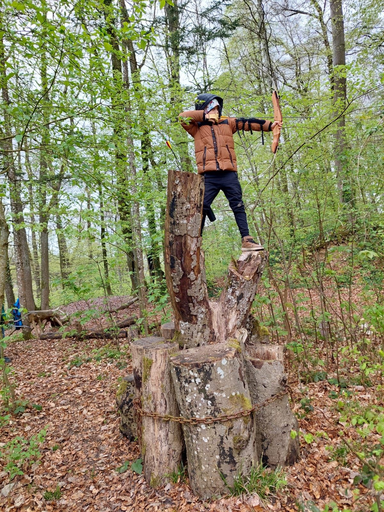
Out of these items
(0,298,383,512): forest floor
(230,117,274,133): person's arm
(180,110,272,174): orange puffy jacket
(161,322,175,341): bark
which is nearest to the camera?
(0,298,383,512): forest floor

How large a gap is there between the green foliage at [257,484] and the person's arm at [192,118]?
397 cm

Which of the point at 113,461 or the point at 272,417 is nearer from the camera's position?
the point at 272,417

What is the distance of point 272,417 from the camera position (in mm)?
2920

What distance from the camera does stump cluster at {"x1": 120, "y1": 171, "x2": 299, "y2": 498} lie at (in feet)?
8.27

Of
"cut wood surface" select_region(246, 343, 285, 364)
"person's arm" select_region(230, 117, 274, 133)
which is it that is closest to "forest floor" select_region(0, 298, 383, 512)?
"cut wood surface" select_region(246, 343, 285, 364)

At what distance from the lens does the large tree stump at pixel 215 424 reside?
2508 mm

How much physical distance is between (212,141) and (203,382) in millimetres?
2930

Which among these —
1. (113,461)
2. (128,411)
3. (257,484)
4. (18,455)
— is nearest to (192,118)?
(128,411)

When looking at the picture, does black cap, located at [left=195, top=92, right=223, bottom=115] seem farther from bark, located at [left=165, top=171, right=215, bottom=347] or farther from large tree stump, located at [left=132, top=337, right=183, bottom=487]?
large tree stump, located at [left=132, top=337, right=183, bottom=487]

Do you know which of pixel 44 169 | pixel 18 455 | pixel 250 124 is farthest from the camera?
pixel 44 169

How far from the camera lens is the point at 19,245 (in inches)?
353

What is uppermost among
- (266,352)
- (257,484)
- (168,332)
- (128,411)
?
(168,332)

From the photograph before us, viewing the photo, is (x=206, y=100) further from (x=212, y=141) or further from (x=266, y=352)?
(x=266, y=352)

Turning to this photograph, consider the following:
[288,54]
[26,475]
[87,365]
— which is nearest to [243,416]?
[26,475]
